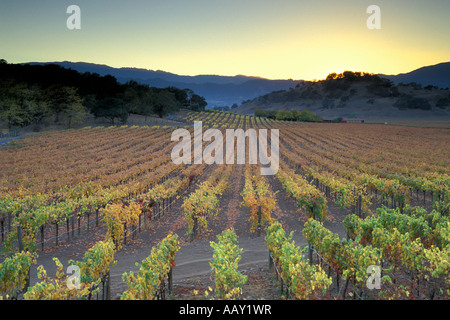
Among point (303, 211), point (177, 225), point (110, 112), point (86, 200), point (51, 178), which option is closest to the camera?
point (86, 200)

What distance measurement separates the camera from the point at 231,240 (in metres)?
11.1

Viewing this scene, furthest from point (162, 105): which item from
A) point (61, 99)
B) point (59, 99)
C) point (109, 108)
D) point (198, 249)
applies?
point (198, 249)

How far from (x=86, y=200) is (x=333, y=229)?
13.8m

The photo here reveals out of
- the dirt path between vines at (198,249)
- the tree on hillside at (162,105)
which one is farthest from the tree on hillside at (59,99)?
the dirt path between vines at (198,249)

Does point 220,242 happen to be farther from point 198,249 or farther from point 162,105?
point 162,105

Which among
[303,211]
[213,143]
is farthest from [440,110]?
[303,211]

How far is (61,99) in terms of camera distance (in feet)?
256

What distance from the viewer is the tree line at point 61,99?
7038 cm

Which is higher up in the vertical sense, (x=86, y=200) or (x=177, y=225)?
(x=86, y=200)

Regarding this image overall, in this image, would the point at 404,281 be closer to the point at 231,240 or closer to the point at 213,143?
the point at 231,240

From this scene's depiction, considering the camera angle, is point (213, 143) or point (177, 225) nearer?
point (177, 225)

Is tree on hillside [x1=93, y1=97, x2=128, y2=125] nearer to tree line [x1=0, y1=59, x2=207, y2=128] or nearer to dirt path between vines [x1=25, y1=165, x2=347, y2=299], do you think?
tree line [x1=0, y1=59, x2=207, y2=128]

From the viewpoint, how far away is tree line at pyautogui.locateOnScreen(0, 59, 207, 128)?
70.4 meters

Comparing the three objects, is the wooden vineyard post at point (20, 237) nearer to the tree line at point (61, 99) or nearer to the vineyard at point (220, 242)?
the vineyard at point (220, 242)
